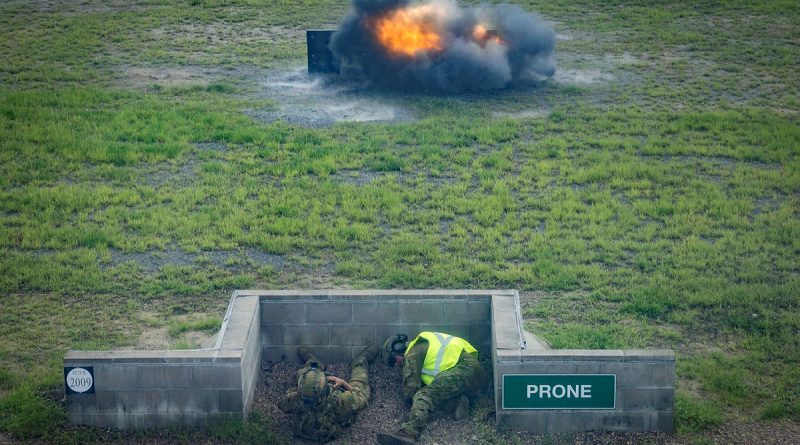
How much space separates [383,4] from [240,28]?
18.6ft

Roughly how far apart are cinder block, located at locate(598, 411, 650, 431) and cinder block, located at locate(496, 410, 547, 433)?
655 mm

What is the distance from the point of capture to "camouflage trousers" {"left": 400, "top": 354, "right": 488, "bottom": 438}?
11.9 meters

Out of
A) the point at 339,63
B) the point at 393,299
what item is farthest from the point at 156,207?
the point at 339,63

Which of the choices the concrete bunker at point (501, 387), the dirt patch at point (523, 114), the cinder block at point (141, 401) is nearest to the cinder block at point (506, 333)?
the concrete bunker at point (501, 387)

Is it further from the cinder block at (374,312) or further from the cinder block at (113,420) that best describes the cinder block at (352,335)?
the cinder block at (113,420)

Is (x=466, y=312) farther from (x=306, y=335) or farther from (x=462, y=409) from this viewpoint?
(x=306, y=335)

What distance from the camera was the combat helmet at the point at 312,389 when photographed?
11719mm

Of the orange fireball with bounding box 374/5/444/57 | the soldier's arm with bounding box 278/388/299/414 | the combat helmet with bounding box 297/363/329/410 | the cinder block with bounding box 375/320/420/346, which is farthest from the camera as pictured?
the orange fireball with bounding box 374/5/444/57

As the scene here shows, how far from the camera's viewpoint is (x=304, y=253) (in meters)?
16.0

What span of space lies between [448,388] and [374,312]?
4.98ft

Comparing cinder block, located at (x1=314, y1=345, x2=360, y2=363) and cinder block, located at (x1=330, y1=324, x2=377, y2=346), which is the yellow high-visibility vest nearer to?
cinder block, located at (x1=330, y1=324, x2=377, y2=346)

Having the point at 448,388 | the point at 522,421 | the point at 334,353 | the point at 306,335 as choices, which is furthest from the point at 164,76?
the point at 522,421

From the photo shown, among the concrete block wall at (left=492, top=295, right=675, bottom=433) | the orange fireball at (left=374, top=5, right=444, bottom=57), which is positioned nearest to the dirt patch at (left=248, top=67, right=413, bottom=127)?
the orange fireball at (left=374, top=5, right=444, bottom=57)

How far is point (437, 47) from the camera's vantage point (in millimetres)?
23703
